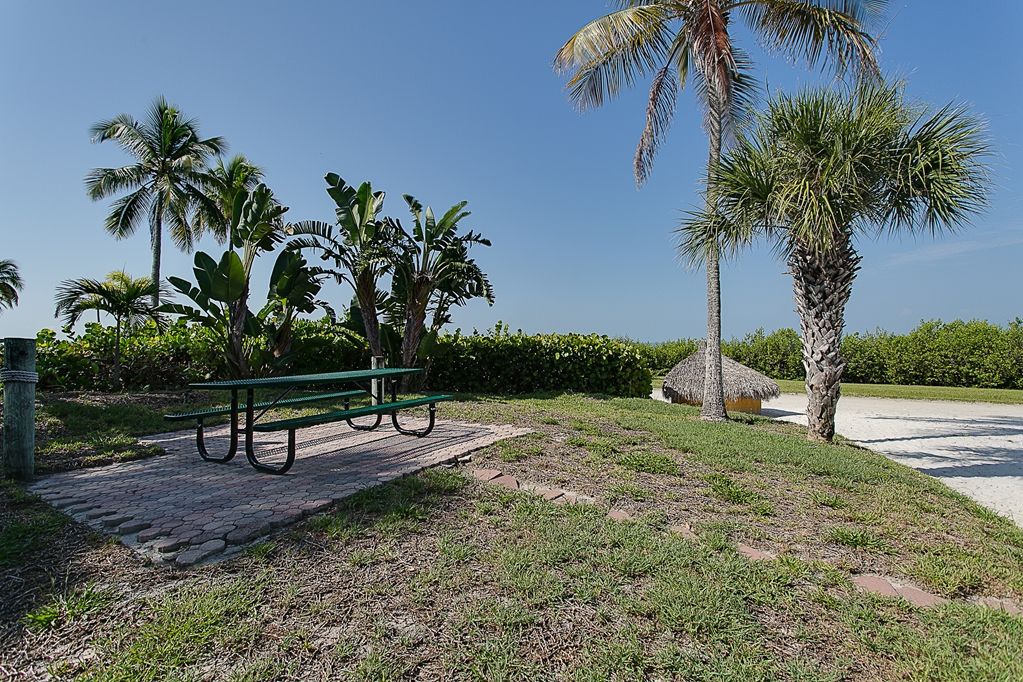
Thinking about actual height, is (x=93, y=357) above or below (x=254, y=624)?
above

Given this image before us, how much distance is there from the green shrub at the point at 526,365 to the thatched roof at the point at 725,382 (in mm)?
1427

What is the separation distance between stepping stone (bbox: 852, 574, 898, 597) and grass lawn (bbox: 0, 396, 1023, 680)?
3.7 inches

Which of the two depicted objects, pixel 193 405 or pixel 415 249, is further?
pixel 415 249

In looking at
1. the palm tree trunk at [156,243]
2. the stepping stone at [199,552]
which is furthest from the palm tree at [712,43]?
the palm tree trunk at [156,243]

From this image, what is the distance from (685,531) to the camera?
11.0ft

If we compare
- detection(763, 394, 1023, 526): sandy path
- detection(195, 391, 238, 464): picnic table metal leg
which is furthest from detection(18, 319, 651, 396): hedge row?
detection(195, 391, 238, 464): picnic table metal leg

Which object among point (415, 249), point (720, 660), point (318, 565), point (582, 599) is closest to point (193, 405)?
point (415, 249)

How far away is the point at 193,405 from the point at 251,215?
3.75 m

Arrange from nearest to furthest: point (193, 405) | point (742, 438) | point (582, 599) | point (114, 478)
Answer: point (582, 599), point (114, 478), point (742, 438), point (193, 405)

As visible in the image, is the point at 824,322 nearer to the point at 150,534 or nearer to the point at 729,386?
the point at 729,386

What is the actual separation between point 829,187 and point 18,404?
320 inches

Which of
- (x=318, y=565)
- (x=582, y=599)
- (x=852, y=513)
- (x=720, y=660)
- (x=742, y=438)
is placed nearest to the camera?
(x=720, y=660)

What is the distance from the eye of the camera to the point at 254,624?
85.8 inches

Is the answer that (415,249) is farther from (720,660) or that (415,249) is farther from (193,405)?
(720,660)
